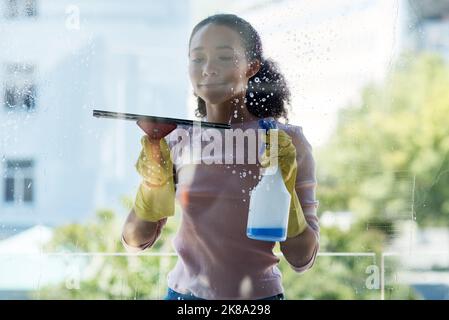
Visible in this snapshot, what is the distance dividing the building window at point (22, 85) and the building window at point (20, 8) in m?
0.13

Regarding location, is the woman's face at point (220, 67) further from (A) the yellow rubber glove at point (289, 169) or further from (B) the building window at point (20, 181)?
(B) the building window at point (20, 181)

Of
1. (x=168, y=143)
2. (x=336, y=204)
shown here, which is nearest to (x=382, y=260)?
(x=336, y=204)

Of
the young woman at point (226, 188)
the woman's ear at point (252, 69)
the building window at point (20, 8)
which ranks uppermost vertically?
the building window at point (20, 8)

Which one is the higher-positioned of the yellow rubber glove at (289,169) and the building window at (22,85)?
the building window at (22,85)

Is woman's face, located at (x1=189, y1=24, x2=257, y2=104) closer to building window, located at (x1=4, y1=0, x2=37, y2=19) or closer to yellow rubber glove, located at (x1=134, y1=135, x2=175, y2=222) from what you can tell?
yellow rubber glove, located at (x1=134, y1=135, x2=175, y2=222)

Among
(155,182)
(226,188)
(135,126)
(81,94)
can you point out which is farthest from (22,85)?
(226,188)

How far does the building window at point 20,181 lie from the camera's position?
1746 mm

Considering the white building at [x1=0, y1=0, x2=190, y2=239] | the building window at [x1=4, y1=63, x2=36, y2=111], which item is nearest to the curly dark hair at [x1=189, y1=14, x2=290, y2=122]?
the white building at [x1=0, y1=0, x2=190, y2=239]

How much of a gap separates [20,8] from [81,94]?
28 cm

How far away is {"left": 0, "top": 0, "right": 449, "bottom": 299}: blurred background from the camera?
1.75m

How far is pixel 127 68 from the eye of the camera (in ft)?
5.74

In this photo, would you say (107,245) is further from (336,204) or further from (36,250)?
(336,204)

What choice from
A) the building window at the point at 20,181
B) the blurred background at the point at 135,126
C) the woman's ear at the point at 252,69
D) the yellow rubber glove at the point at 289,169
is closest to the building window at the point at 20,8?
the blurred background at the point at 135,126
